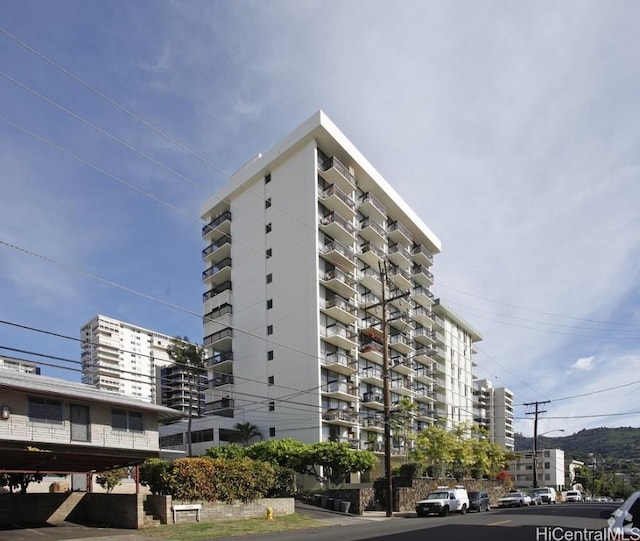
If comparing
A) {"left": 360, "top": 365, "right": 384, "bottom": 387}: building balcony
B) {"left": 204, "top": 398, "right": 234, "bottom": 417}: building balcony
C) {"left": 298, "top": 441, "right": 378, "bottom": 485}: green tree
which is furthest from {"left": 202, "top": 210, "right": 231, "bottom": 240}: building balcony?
{"left": 298, "top": 441, "right": 378, "bottom": 485}: green tree

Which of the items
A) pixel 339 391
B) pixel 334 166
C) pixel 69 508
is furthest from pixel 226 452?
pixel 334 166

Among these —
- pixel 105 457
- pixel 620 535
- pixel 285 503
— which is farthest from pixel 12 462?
pixel 620 535

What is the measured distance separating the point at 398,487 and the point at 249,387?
1000 inches

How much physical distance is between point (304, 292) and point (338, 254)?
5744 mm

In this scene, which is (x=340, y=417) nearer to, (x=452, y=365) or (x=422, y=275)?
(x=422, y=275)

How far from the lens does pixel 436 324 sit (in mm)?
91562

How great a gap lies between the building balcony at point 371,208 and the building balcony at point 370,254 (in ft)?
11.9

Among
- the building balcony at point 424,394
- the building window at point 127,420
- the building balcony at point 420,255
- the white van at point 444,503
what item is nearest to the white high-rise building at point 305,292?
the building balcony at point 424,394

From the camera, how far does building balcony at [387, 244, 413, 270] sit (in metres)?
76.6

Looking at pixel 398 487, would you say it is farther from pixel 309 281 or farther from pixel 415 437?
pixel 309 281

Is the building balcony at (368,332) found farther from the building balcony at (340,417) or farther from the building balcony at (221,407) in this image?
the building balcony at (221,407)

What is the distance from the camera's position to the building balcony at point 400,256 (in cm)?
7662

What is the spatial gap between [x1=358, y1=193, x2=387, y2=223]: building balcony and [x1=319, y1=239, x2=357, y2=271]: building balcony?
7.34m

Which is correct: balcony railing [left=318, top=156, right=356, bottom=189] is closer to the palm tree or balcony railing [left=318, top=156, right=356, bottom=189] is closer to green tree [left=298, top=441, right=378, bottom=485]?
the palm tree
